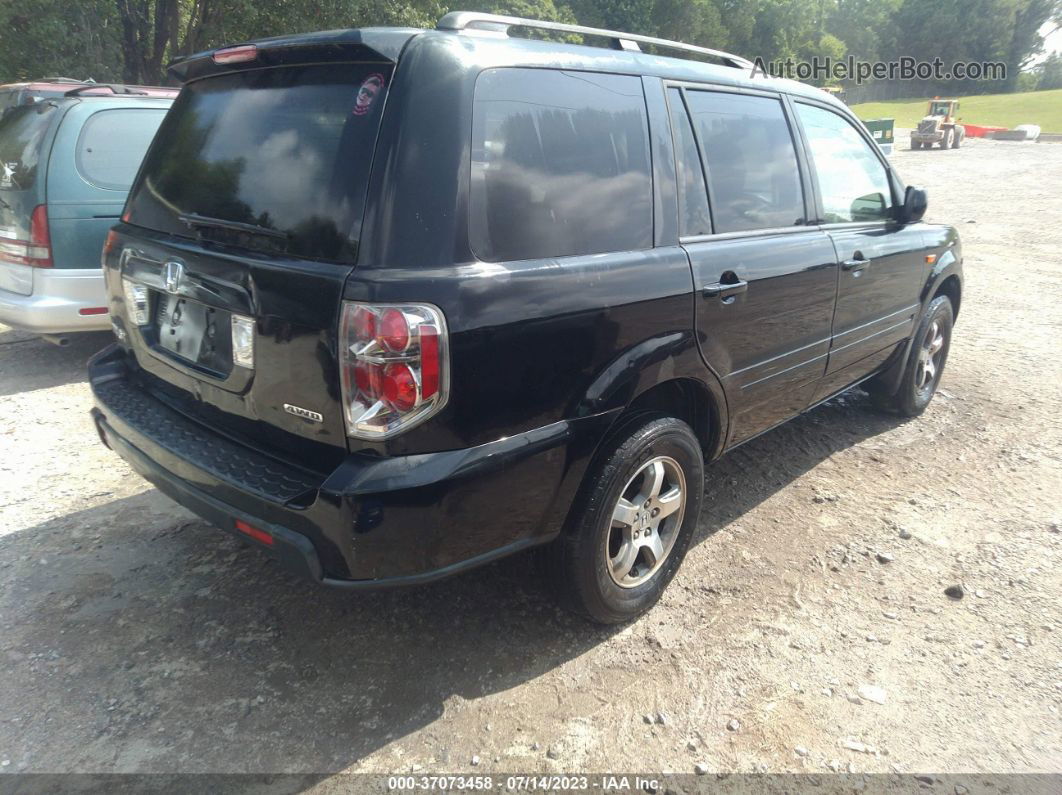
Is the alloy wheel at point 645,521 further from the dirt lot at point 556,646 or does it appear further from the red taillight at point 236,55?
the red taillight at point 236,55

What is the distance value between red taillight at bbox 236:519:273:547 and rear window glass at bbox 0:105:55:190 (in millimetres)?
3920

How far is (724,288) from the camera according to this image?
116 inches

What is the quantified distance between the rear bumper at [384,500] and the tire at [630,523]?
15cm

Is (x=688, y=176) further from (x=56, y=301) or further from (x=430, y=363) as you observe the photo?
(x=56, y=301)

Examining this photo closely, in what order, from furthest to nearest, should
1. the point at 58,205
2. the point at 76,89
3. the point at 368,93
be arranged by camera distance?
1. the point at 76,89
2. the point at 58,205
3. the point at 368,93

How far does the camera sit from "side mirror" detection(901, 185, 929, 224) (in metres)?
4.34

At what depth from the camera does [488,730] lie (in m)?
2.44

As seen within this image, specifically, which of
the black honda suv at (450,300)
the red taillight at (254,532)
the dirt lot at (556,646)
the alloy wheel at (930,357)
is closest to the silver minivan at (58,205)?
the dirt lot at (556,646)

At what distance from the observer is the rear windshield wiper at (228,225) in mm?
2321

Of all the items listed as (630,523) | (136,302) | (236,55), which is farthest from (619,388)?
(136,302)

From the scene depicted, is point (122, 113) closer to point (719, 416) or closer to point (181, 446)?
point (181, 446)

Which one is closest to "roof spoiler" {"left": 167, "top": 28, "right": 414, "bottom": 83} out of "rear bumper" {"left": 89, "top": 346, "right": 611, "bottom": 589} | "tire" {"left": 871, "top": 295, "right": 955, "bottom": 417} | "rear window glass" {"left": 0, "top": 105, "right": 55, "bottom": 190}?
"rear bumper" {"left": 89, "top": 346, "right": 611, "bottom": 589}

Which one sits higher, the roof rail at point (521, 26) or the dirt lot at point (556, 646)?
the roof rail at point (521, 26)

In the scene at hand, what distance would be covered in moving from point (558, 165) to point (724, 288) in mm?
888
